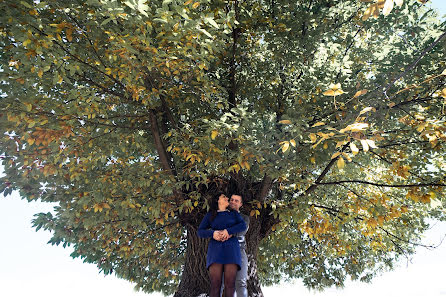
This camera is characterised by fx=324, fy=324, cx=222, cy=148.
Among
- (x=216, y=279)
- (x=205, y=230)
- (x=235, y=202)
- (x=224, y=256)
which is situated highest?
(x=235, y=202)

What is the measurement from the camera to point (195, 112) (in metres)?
7.61

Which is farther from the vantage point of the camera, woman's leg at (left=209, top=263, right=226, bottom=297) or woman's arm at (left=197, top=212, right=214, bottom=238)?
woman's arm at (left=197, top=212, right=214, bottom=238)

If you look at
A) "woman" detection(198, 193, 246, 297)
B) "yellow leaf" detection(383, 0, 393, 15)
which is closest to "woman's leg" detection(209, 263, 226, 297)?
"woman" detection(198, 193, 246, 297)

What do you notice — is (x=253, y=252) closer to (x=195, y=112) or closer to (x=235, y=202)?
(x=235, y=202)

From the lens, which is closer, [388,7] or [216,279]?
[388,7]

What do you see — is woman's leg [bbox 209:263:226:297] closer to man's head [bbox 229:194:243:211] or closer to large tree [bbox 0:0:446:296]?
man's head [bbox 229:194:243:211]

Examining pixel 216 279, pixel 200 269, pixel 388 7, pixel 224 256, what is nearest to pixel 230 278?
pixel 216 279

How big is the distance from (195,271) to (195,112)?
11.5 feet

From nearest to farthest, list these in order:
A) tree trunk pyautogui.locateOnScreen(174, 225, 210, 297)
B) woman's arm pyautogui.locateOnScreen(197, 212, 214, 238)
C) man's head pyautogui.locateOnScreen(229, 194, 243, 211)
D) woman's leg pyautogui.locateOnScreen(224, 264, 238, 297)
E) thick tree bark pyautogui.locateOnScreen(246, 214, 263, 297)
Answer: woman's leg pyautogui.locateOnScreen(224, 264, 238, 297) < woman's arm pyautogui.locateOnScreen(197, 212, 214, 238) < man's head pyautogui.locateOnScreen(229, 194, 243, 211) < tree trunk pyautogui.locateOnScreen(174, 225, 210, 297) < thick tree bark pyautogui.locateOnScreen(246, 214, 263, 297)

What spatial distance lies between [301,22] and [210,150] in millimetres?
3333

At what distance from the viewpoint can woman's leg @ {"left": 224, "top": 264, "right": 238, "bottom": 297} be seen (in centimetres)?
464

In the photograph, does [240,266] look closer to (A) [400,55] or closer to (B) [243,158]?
(B) [243,158]

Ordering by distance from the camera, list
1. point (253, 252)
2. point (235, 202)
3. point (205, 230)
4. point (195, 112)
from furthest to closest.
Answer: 1. point (195, 112)
2. point (253, 252)
3. point (235, 202)
4. point (205, 230)

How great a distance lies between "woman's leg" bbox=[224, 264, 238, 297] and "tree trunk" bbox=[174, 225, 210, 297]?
70.5 inches
